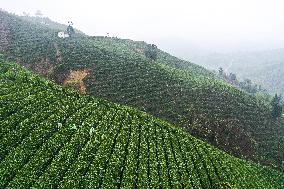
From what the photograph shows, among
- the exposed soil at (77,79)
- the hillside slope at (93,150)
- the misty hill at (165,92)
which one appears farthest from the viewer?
the exposed soil at (77,79)

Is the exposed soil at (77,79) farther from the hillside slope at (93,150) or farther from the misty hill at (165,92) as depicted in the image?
the hillside slope at (93,150)

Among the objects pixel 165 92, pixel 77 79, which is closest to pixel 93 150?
pixel 165 92

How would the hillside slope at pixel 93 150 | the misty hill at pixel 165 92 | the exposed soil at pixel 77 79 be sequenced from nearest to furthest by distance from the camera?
the hillside slope at pixel 93 150
the misty hill at pixel 165 92
the exposed soil at pixel 77 79

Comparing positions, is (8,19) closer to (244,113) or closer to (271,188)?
(244,113)

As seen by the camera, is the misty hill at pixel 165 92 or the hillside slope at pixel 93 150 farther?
the misty hill at pixel 165 92

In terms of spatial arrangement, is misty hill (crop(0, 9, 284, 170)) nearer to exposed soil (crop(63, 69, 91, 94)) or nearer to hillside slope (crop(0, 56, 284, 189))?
exposed soil (crop(63, 69, 91, 94))

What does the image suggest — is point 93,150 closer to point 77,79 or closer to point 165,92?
point 165,92

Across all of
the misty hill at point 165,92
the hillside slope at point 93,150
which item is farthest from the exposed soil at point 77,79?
the hillside slope at point 93,150
